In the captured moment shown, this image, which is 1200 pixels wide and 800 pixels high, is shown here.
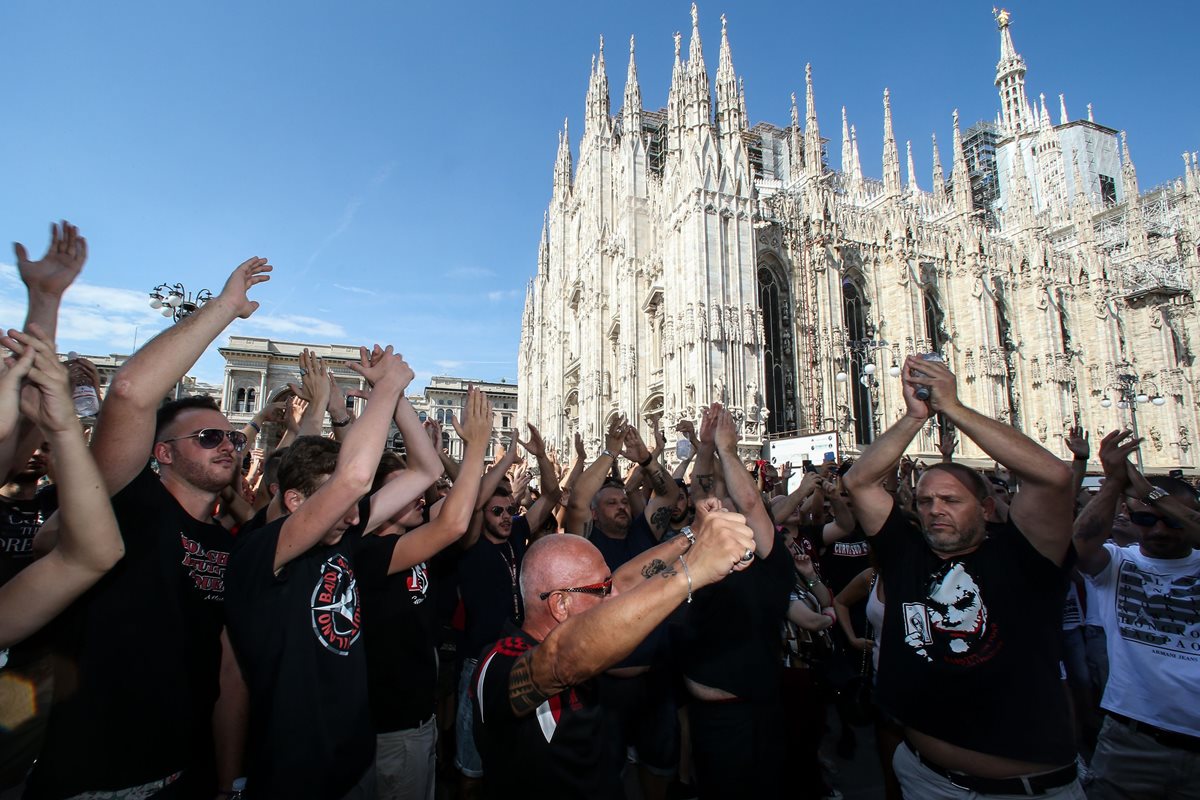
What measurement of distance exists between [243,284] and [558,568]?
1.61 meters

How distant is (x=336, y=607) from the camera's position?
2.30 metres

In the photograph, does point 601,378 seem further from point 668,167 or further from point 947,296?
point 947,296

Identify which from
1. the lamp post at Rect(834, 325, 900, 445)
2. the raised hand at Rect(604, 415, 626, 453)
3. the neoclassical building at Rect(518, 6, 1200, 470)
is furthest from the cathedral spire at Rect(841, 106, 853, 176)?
the raised hand at Rect(604, 415, 626, 453)

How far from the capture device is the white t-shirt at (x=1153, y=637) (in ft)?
10.2

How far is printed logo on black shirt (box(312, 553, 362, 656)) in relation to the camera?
223cm

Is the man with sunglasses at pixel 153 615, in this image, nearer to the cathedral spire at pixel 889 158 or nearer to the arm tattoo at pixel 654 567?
the arm tattoo at pixel 654 567

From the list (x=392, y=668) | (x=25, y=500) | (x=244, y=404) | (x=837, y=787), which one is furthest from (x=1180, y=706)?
(x=244, y=404)

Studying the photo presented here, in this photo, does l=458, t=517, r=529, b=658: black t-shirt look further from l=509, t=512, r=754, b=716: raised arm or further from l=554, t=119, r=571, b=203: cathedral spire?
l=554, t=119, r=571, b=203: cathedral spire

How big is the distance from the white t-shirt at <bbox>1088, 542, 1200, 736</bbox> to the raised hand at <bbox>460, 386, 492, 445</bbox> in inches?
144

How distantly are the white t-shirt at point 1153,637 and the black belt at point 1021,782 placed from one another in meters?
1.20

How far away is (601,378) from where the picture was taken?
29453 mm

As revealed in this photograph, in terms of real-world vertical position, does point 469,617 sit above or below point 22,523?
below

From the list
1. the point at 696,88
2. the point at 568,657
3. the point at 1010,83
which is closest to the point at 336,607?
the point at 568,657

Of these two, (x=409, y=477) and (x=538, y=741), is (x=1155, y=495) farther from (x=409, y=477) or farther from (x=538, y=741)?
(x=409, y=477)
